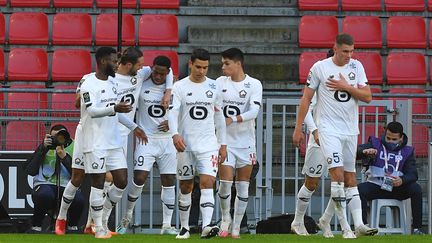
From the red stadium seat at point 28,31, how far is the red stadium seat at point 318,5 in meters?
4.23

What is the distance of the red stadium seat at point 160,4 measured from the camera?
20.3 m

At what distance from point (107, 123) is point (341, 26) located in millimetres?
8110

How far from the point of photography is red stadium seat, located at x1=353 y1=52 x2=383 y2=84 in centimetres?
1931

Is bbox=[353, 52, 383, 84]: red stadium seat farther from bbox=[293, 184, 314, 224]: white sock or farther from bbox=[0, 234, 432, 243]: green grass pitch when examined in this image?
bbox=[0, 234, 432, 243]: green grass pitch

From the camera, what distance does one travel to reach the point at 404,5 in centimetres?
2045

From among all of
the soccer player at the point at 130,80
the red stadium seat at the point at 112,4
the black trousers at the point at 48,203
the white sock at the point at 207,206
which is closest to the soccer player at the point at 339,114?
the white sock at the point at 207,206

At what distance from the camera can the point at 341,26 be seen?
66.3 ft

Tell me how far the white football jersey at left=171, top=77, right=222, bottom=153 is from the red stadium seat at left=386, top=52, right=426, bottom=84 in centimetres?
675

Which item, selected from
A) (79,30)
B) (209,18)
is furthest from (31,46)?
(209,18)

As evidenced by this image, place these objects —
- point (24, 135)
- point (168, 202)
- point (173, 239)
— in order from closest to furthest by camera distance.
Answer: point (173, 239), point (168, 202), point (24, 135)

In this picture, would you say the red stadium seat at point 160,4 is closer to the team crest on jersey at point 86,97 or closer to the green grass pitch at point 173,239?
the green grass pitch at point 173,239

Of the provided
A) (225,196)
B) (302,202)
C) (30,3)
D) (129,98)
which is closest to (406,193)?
(302,202)

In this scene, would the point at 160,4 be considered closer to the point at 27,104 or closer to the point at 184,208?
the point at 27,104

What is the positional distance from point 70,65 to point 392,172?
21.1 feet
